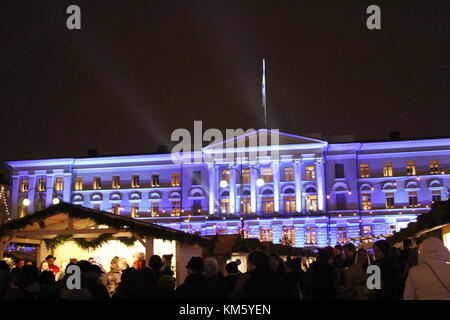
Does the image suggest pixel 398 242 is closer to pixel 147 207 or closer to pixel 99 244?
pixel 99 244

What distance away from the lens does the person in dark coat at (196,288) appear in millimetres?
6781

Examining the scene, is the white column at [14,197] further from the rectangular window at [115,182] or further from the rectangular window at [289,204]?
the rectangular window at [289,204]

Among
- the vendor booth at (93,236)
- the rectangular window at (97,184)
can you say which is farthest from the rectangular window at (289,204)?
the vendor booth at (93,236)

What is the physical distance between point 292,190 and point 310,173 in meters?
2.53

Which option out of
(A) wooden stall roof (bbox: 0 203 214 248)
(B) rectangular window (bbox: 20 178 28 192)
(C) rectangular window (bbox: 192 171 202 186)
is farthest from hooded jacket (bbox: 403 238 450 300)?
(B) rectangular window (bbox: 20 178 28 192)

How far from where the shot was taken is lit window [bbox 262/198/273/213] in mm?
61438

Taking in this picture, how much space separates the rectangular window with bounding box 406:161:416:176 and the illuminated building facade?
10 centimetres

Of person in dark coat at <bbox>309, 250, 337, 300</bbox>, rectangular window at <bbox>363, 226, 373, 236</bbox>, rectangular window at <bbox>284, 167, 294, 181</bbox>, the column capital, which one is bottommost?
person in dark coat at <bbox>309, 250, 337, 300</bbox>

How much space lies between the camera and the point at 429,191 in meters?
59.4

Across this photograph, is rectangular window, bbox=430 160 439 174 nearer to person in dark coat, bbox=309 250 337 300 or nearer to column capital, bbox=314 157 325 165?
column capital, bbox=314 157 325 165

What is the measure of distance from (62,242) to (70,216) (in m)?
2.89

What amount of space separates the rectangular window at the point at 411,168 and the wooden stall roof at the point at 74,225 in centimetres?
4593

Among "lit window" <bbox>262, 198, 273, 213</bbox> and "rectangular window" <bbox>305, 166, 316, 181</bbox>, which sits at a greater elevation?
"rectangular window" <bbox>305, 166, 316, 181</bbox>

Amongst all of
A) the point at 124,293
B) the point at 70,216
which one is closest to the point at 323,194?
the point at 70,216
